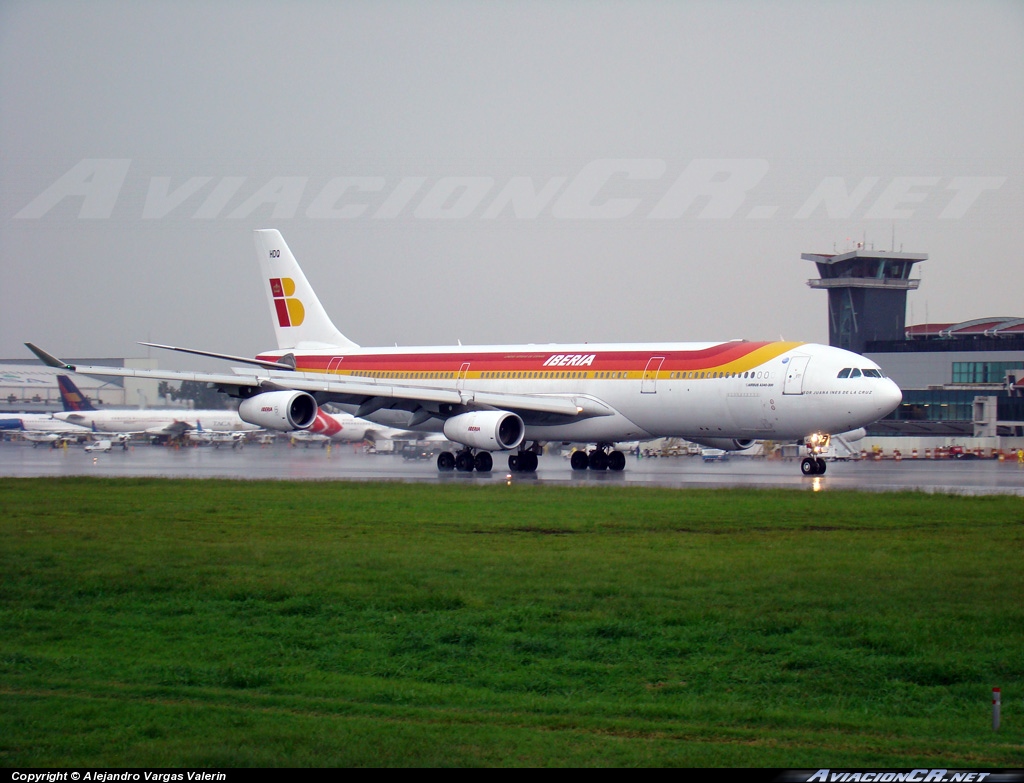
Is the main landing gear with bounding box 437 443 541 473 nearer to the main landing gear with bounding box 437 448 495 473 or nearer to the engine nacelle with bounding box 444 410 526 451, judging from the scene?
the main landing gear with bounding box 437 448 495 473

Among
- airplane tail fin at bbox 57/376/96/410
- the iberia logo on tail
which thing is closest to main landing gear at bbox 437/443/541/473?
the iberia logo on tail

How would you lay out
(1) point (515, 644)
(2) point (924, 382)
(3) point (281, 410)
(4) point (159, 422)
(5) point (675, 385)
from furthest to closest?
1. (2) point (924, 382)
2. (4) point (159, 422)
3. (3) point (281, 410)
4. (5) point (675, 385)
5. (1) point (515, 644)

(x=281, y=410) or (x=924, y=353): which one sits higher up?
(x=924, y=353)

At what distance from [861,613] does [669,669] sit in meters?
2.85

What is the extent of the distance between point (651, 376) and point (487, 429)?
5436 mm

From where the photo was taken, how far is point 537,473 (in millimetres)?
36438

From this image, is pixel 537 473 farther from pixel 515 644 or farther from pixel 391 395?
pixel 515 644

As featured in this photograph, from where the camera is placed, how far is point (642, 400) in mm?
34938

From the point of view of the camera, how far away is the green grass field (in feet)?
25.3

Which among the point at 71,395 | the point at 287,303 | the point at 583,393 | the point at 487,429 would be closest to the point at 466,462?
the point at 487,429

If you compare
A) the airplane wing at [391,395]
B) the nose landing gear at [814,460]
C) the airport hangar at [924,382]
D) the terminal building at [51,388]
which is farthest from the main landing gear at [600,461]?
the terminal building at [51,388]

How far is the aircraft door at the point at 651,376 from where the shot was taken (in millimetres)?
34719

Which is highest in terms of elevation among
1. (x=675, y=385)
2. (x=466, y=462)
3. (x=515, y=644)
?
(x=675, y=385)
